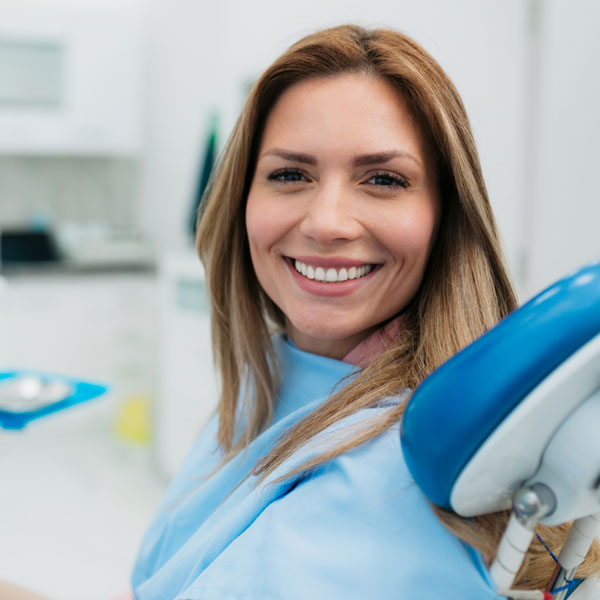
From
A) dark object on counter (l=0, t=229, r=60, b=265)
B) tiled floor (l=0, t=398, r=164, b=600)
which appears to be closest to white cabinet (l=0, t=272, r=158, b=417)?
dark object on counter (l=0, t=229, r=60, b=265)

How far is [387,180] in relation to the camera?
0.82 m

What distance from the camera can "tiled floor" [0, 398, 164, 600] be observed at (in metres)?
2.24

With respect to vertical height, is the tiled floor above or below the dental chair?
below

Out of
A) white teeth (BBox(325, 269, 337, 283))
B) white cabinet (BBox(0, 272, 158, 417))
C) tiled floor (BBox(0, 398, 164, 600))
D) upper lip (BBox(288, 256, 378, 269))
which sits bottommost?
tiled floor (BBox(0, 398, 164, 600))

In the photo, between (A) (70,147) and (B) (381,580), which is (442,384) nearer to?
(B) (381,580)

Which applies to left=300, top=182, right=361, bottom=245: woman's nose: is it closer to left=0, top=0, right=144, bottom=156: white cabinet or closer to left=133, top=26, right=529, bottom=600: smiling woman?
left=133, top=26, right=529, bottom=600: smiling woman

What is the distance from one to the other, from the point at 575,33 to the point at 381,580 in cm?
165

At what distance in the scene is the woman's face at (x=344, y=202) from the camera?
2.63ft

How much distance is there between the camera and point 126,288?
3428 mm

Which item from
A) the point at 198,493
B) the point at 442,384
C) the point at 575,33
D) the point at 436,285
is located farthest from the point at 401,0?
the point at 442,384

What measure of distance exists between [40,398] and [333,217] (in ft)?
2.09

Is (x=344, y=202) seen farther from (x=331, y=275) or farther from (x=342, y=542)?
(x=342, y=542)

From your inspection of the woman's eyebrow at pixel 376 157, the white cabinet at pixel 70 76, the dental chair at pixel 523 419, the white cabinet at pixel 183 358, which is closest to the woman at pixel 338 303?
the woman's eyebrow at pixel 376 157

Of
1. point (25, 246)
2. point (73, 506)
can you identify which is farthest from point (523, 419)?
point (25, 246)
